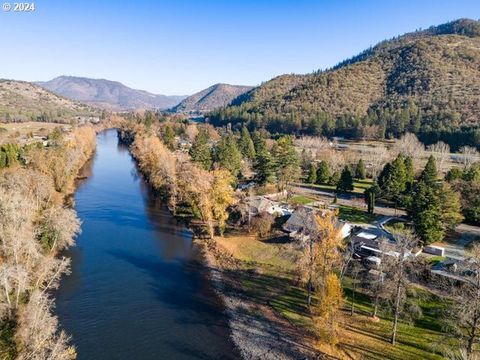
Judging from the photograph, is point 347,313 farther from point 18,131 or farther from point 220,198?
point 18,131

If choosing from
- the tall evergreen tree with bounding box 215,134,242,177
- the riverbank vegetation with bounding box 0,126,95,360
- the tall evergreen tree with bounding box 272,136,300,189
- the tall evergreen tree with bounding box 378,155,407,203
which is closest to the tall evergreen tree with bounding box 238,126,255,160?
the tall evergreen tree with bounding box 215,134,242,177

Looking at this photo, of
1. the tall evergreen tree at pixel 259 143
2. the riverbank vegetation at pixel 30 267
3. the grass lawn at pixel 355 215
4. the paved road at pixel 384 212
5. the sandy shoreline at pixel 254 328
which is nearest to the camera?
the riverbank vegetation at pixel 30 267

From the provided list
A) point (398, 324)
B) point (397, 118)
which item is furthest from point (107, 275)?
point (397, 118)

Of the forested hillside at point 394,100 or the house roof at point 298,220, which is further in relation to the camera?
the forested hillside at point 394,100

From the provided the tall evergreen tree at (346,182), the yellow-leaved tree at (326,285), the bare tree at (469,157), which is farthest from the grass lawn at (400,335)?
the bare tree at (469,157)

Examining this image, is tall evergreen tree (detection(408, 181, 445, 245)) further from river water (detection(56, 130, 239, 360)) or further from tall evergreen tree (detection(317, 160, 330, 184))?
tall evergreen tree (detection(317, 160, 330, 184))

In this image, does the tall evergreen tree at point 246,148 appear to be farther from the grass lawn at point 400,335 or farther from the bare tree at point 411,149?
the grass lawn at point 400,335

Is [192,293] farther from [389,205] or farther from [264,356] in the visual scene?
[389,205]

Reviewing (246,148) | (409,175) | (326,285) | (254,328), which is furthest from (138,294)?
(246,148)
